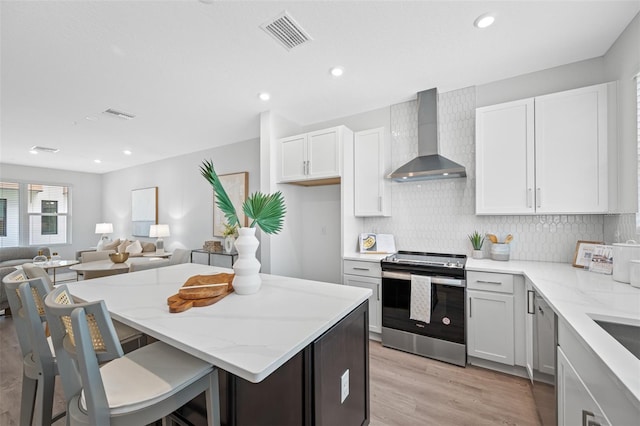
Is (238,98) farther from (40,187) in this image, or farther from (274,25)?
(40,187)

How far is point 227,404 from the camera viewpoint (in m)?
1.16

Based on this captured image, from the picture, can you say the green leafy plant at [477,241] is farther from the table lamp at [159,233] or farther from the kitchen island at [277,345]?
the table lamp at [159,233]

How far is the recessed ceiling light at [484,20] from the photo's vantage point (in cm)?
185

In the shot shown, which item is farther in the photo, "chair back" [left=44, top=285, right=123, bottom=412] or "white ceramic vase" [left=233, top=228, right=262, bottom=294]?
"white ceramic vase" [left=233, top=228, right=262, bottom=294]

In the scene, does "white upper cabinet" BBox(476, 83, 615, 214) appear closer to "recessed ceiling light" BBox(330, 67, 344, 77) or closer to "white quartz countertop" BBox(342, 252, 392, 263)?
"white quartz countertop" BBox(342, 252, 392, 263)

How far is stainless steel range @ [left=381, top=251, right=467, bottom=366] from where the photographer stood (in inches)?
94.3

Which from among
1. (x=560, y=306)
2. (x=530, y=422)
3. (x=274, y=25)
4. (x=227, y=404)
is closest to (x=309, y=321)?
(x=227, y=404)

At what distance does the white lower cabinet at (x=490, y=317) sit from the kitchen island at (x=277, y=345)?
130 cm

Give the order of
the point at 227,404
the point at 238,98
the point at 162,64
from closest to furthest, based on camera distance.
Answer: the point at 227,404 → the point at 162,64 → the point at 238,98

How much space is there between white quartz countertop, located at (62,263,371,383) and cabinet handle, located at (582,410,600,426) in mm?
945

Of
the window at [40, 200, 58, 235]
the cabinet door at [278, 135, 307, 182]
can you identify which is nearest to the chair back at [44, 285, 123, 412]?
the cabinet door at [278, 135, 307, 182]

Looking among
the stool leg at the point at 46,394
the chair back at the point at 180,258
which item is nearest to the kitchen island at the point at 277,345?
the stool leg at the point at 46,394

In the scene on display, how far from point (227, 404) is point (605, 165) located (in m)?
3.05

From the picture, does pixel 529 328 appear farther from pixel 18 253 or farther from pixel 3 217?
pixel 3 217
